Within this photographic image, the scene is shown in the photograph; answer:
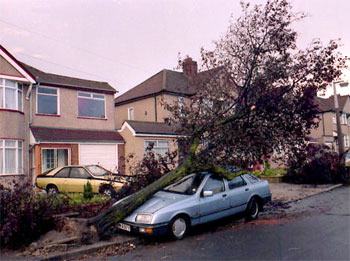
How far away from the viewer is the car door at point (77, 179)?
1318cm

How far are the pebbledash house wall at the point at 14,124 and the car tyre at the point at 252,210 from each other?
11124 millimetres

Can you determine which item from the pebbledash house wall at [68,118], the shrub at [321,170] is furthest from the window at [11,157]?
the shrub at [321,170]

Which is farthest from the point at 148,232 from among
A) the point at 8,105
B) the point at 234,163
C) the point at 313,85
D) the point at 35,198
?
the point at 8,105

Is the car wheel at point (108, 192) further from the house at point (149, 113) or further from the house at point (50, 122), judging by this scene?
the house at point (149, 113)

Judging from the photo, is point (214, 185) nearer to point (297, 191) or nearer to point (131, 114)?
point (297, 191)

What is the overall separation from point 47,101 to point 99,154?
4.13 m

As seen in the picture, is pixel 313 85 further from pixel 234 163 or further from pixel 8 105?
pixel 8 105

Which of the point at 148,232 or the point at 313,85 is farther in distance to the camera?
the point at 313,85

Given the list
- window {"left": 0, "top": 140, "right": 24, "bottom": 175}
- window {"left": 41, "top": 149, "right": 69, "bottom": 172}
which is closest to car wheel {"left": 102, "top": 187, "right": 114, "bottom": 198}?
window {"left": 0, "top": 140, "right": 24, "bottom": 175}

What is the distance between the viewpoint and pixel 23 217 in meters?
7.11

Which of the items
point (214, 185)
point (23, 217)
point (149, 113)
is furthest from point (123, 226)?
point (149, 113)

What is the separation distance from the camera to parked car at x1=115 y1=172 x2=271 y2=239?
289 inches

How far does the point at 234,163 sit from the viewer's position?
959 centimetres

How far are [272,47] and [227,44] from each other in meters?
1.55
